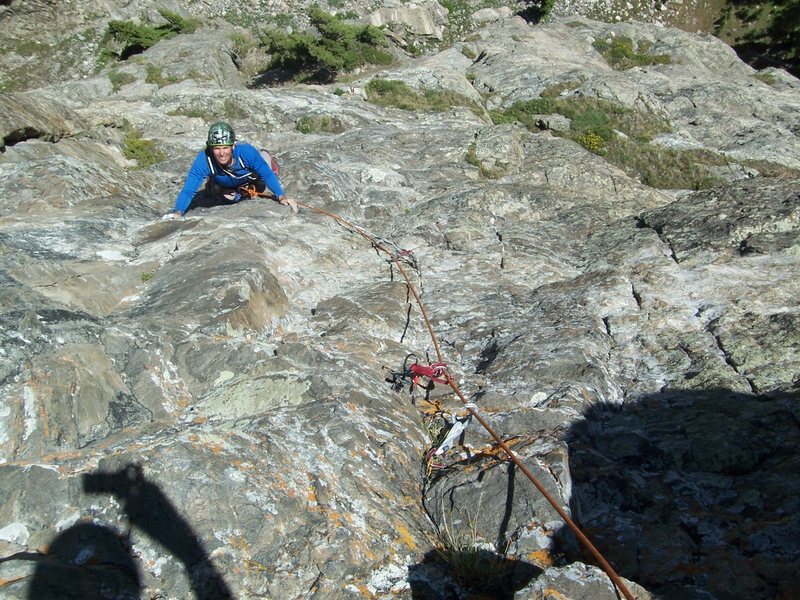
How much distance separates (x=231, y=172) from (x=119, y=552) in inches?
314

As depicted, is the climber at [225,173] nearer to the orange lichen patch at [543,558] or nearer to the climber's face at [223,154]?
the climber's face at [223,154]

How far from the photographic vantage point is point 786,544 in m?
4.61

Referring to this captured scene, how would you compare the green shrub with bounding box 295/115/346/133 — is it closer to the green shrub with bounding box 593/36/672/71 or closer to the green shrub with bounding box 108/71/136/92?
the green shrub with bounding box 108/71/136/92

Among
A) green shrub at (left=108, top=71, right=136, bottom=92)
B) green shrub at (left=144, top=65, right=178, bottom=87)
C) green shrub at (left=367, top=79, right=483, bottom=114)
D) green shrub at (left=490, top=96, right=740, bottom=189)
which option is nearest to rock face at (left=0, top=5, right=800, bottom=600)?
green shrub at (left=490, top=96, right=740, bottom=189)

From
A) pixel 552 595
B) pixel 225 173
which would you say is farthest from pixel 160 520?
pixel 225 173

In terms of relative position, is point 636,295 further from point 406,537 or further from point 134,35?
point 134,35

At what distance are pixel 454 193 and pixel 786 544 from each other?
950 cm

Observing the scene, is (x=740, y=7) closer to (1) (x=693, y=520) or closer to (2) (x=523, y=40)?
(2) (x=523, y=40)

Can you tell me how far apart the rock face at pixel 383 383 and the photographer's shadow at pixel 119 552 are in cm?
2

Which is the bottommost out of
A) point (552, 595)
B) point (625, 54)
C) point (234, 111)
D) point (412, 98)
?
point (234, 111)

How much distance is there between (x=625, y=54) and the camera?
91.2 feet

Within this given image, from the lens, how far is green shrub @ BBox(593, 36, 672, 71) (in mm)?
26830

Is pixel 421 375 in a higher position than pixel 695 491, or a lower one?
lower

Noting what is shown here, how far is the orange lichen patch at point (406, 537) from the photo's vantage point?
188 inches
